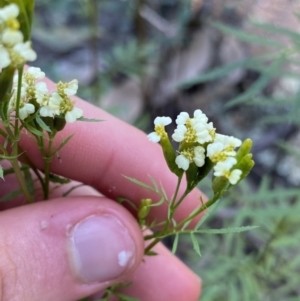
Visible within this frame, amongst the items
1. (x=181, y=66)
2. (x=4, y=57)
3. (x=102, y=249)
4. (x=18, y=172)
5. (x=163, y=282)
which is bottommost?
(x=163, y=282)

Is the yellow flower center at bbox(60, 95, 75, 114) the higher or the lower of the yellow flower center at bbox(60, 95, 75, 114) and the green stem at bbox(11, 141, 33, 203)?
the higher

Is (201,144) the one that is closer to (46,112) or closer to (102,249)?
(46,112)

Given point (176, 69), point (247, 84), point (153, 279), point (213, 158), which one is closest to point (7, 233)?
point (213, 158)

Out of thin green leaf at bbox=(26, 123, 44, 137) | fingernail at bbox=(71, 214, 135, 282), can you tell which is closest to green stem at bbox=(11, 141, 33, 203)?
thin green leaf at bbox=(26, 123, 44, 137)

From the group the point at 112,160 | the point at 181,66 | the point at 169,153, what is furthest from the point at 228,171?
the point at 181,66

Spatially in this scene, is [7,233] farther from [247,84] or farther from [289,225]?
[247,84]

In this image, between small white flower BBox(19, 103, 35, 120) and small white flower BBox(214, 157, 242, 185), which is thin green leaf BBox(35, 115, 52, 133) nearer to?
small white flower BBox(19, 103, 35, 120)

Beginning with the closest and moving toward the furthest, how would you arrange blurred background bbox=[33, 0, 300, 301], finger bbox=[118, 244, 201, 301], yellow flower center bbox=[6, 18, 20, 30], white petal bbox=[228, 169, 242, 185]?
1. yellow flower center bbox=[6, 18, 20, 30]
2. white petal bbox=[228, 169, 242, 185]
3. finger bbox=[118, 244, 201, 301]
4. blurred background bbox=[33, 0, 300, 301]
